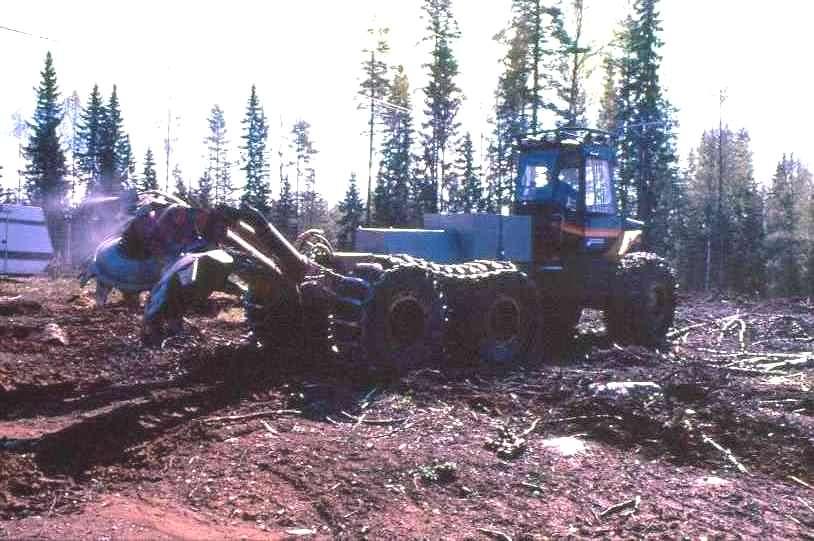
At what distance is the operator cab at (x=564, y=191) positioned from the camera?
12.1 m

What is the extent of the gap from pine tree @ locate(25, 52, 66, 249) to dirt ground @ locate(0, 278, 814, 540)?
42.8 meters

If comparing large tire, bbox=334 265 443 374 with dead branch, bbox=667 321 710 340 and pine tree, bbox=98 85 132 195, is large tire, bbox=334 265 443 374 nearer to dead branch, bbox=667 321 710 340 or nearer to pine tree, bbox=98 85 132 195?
dead branch, bbox=667 321 710 340

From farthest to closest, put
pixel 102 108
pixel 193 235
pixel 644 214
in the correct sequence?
pixel 102 108 < pixel 644 214 < pixel 193 235

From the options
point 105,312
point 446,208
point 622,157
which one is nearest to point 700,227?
point 622,157

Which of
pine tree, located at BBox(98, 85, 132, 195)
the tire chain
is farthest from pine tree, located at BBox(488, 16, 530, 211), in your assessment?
pine tree, located at BBox(98, 85, 132, 195)

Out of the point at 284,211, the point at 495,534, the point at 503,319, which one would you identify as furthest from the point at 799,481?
the point at 284,211

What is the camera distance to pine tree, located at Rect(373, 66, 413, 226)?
40.1m

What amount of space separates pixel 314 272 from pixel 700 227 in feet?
152

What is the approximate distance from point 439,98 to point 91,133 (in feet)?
99.9

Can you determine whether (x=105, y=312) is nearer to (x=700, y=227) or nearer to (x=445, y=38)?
(x=445, y=38)

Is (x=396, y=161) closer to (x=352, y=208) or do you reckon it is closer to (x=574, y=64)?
(x=352, y=208)

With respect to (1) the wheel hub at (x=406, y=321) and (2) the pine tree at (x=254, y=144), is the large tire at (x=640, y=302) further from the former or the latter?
(2) the pine tree at (x=254, y=144)

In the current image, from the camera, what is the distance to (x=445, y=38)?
125 ft

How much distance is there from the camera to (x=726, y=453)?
6.40m
